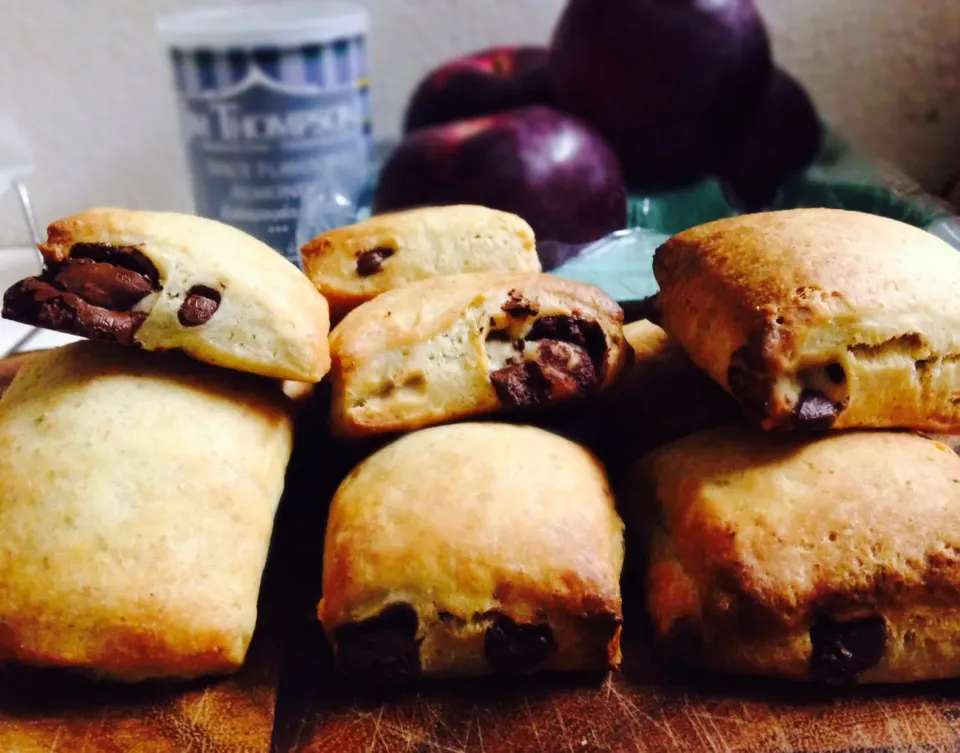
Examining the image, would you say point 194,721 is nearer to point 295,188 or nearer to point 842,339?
point 842,339

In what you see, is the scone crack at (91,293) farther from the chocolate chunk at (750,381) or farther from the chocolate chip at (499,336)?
the chocolate chunk at (750,381)

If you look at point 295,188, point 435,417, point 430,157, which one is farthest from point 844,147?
point 435,417

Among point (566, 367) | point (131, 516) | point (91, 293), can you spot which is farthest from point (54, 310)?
point (566, 367)

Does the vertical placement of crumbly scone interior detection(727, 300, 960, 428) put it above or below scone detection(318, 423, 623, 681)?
above

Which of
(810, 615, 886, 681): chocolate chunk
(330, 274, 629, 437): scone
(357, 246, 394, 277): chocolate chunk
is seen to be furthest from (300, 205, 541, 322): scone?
(810, 615, 886, 681): chocolate chunk

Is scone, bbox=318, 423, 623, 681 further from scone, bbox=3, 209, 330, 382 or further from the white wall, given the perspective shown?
the white wall

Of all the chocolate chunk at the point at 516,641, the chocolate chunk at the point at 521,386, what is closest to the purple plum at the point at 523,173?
the chocolate chunk at the point at 521,386

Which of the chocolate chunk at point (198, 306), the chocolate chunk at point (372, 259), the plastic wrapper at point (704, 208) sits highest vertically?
the chocolate chunk at point (198, 306)
